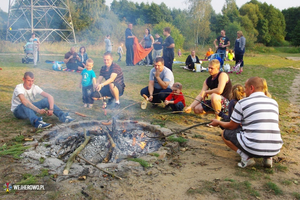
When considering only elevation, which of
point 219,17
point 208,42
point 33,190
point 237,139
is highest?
point 219,17

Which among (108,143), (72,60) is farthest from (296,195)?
(72,60)

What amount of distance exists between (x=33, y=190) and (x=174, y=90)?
3605 mm

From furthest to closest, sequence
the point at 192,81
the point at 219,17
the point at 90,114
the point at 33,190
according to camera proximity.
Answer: the point at 219,17, the point at 192,81, the point at 90,114, the point at 33,190

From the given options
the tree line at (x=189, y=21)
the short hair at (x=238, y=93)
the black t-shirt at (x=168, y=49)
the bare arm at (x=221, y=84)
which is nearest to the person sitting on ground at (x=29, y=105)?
the bare arm at (x=221, y=84)

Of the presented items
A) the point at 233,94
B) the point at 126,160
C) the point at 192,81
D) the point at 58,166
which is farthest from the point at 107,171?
the point at 192,81

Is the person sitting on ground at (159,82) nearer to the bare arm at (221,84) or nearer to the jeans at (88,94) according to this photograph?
the bare arm at (221,84)

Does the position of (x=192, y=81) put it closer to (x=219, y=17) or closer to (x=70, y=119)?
(x=70, y=119)

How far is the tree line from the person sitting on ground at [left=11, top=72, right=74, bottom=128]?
12708mm

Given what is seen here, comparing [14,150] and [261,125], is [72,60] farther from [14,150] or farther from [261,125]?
[261,125]

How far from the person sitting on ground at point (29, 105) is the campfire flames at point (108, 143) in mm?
579

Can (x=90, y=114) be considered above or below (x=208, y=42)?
below

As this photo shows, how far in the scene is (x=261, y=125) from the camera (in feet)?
9.80

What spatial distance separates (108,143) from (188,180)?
153 centimetres

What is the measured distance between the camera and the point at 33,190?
2623 millimetres
